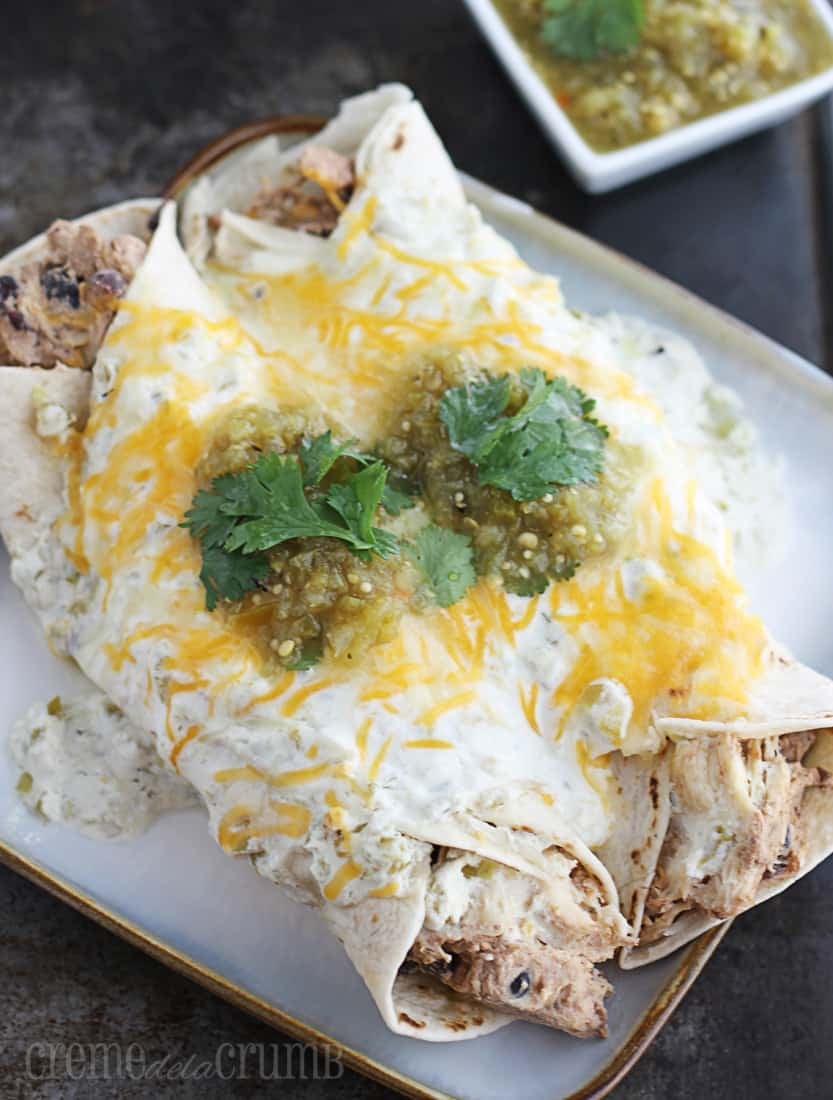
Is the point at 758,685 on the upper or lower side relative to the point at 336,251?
lower

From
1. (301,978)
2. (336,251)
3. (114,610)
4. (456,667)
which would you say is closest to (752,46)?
(336,251)

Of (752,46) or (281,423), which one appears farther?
(752,46)

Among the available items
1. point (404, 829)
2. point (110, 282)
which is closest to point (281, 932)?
point (404, 829)

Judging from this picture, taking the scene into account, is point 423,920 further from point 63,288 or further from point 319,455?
point 63,288

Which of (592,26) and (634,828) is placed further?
A: (592,26)

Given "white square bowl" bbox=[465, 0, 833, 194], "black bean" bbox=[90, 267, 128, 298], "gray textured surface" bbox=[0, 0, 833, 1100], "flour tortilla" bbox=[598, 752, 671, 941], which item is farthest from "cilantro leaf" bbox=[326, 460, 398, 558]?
"gray textured surface" bbox=[0, 0, 833, 1100]

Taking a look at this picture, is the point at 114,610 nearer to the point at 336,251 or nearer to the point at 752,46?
the point at 336,251
